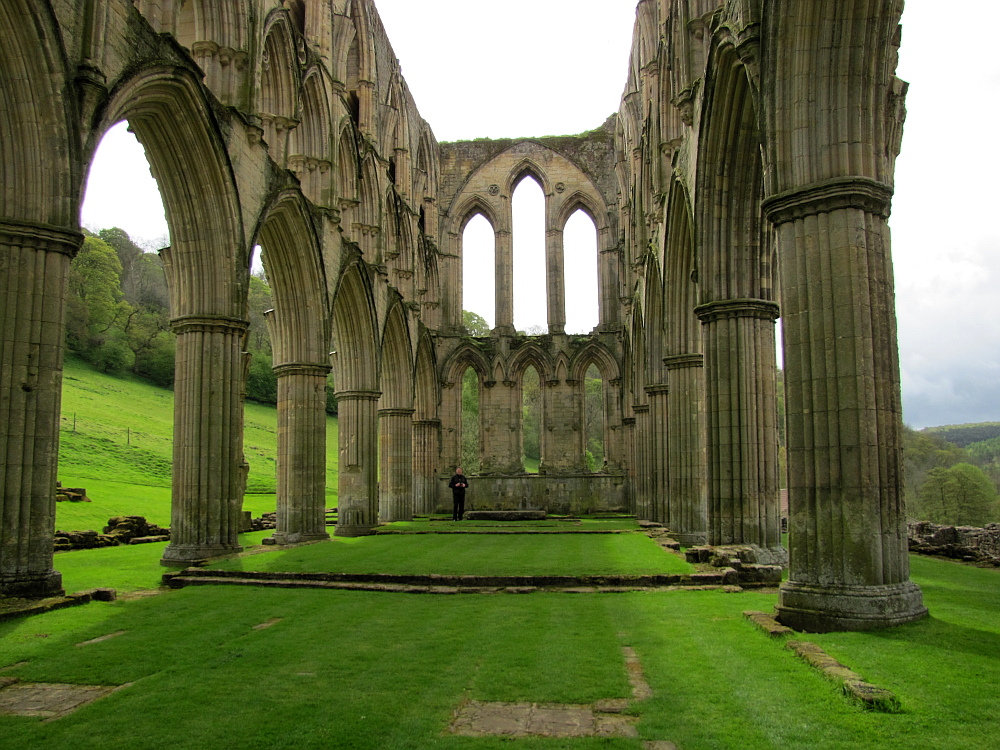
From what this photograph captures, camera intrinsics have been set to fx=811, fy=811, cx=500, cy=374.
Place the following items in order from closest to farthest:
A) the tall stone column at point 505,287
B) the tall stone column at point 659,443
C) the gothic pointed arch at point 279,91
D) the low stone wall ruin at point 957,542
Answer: the low stone wall ruin at point 957,542
the gothic pointed arch at point 279,91
the tall stone column at point 659,443
the tall stone column at point 505,287

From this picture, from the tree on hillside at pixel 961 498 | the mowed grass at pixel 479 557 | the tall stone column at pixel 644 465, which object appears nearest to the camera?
the mowed grass at pixel 479 557

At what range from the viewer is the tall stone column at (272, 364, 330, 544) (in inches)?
628

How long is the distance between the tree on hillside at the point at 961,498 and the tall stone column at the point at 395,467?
1814cm

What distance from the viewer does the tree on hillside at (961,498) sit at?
1062 inches

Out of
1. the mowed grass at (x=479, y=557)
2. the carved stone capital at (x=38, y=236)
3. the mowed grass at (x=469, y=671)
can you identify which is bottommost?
the mowed grass at (x=469, y=671)

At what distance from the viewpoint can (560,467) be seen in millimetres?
29609

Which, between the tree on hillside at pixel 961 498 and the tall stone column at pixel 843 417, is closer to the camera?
the tall stone column at pixel 843 417

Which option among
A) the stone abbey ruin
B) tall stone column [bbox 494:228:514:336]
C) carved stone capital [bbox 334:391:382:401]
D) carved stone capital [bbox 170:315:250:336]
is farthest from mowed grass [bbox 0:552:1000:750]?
tall stone column [bbox 494:228:514:336]

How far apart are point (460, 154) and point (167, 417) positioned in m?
18.0

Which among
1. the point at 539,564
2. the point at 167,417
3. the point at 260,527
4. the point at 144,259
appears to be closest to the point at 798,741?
the point at 539,564

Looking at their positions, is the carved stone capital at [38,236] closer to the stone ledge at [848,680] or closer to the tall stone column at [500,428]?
the stone ledge at [848,680]

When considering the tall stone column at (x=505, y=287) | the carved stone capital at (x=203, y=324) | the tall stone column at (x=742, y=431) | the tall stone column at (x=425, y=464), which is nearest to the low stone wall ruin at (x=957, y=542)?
the tall stone column at (x=742, y=431)

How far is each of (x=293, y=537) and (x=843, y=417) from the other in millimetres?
11549

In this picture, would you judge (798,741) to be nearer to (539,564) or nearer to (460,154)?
(539,564)
